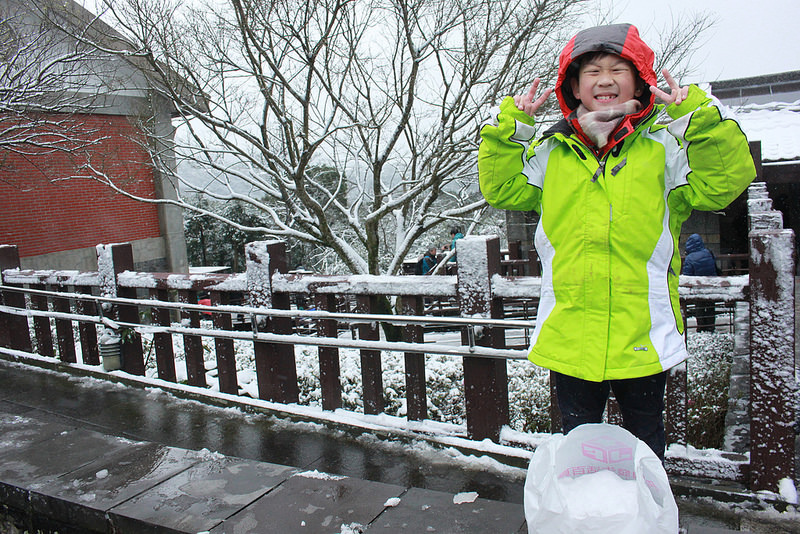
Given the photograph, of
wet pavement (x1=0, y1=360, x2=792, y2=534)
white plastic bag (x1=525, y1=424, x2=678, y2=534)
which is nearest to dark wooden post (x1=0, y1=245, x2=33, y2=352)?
wet pavement (x1=0, y1=360, x2=792, y2=534)

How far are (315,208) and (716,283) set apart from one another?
7.51 m

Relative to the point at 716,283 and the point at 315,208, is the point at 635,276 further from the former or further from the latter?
the point at 315,208

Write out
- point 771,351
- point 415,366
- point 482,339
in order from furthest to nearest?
point 415,366 < point 482,339 < point 771,351

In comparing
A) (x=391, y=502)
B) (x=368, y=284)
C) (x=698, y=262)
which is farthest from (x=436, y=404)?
Result: (x=698, y=262)

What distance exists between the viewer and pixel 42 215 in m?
13.0

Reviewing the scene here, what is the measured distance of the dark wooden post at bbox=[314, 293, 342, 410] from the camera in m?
3.24

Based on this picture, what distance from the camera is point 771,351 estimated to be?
7.13 feet

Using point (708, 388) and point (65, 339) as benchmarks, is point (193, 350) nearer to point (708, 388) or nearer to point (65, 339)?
point (65, 339)

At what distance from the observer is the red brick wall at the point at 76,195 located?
1225 centimetres

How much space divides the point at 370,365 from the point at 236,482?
99 centimetres

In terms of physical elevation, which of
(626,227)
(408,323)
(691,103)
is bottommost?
(408,323)

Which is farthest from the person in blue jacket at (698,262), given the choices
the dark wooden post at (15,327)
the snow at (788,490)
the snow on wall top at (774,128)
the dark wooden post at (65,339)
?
the dark wooden post at (15,327)

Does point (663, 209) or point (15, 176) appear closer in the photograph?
point (663, 209)

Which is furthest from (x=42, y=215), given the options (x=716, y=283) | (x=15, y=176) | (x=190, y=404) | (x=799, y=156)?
(x=799, y=156)
